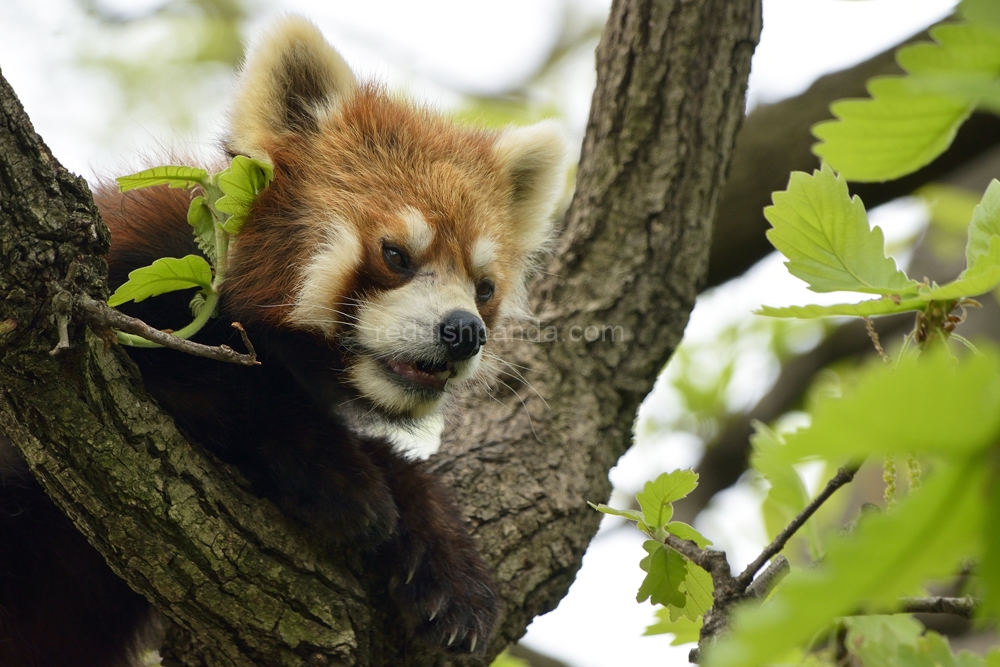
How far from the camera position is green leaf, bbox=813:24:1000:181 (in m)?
0.69

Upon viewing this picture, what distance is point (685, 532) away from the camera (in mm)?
1826

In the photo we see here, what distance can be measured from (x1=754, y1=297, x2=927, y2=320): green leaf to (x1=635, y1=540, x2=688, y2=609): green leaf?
67cm

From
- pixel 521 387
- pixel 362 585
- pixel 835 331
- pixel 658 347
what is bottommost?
pixel 362 585

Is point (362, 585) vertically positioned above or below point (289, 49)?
below

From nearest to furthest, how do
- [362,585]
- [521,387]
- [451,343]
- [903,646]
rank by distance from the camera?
[903,646]
[362,585]
[451,343]
[521,387]

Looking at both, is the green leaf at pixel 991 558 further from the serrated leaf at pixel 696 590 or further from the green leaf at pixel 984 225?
the serrated leaf at pixel 696 590

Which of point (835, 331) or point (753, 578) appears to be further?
point (835, 331)

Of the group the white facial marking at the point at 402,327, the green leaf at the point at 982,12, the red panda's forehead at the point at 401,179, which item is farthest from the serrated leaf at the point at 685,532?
the green leaf at the point at 982,12

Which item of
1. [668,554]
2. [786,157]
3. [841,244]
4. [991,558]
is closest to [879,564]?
[991,558]

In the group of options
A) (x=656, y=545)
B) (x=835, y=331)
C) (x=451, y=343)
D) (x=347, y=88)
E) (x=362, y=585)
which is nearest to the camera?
(x=656, y=545)

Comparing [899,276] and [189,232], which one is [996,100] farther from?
[189,232]

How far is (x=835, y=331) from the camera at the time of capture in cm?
539

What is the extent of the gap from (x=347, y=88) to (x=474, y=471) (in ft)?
4.59

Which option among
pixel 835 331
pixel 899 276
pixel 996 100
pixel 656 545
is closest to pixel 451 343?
pixel 656 545
